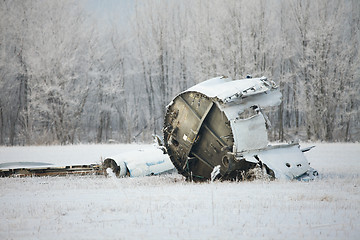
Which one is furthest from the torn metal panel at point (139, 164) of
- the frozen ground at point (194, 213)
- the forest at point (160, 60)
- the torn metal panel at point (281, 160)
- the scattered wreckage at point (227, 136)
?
the forest at point (160, 60)

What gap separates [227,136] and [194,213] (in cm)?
307

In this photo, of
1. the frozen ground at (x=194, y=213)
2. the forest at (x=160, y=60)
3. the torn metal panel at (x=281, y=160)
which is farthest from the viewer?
the forest at (x=160, y=60)

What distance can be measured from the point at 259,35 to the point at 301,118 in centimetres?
1049

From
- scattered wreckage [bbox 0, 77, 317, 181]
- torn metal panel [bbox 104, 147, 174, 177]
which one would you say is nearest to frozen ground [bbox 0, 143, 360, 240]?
scattered wreckage [bbox 0, 77, 317, 181]

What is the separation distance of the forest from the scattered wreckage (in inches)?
693

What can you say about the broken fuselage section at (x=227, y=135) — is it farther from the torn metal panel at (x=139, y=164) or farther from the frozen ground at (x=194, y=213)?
the torn metal panel at (x=139, y=164)

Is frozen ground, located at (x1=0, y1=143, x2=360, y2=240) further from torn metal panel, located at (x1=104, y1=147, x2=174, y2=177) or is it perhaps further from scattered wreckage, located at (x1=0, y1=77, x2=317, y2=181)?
torn metal panel, located at (x1=104, y1=147, x2=174, y2=177)

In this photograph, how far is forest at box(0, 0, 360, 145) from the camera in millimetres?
26047

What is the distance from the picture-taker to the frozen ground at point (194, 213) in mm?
3805

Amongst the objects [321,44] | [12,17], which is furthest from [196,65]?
[12,17]

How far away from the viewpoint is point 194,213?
4.62m

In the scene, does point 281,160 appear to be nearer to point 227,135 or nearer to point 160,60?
point 227,135

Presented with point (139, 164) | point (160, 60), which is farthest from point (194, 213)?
point (160, 60)

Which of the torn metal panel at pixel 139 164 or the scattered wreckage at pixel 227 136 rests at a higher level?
the scattered wreckage at pixel 227 136
